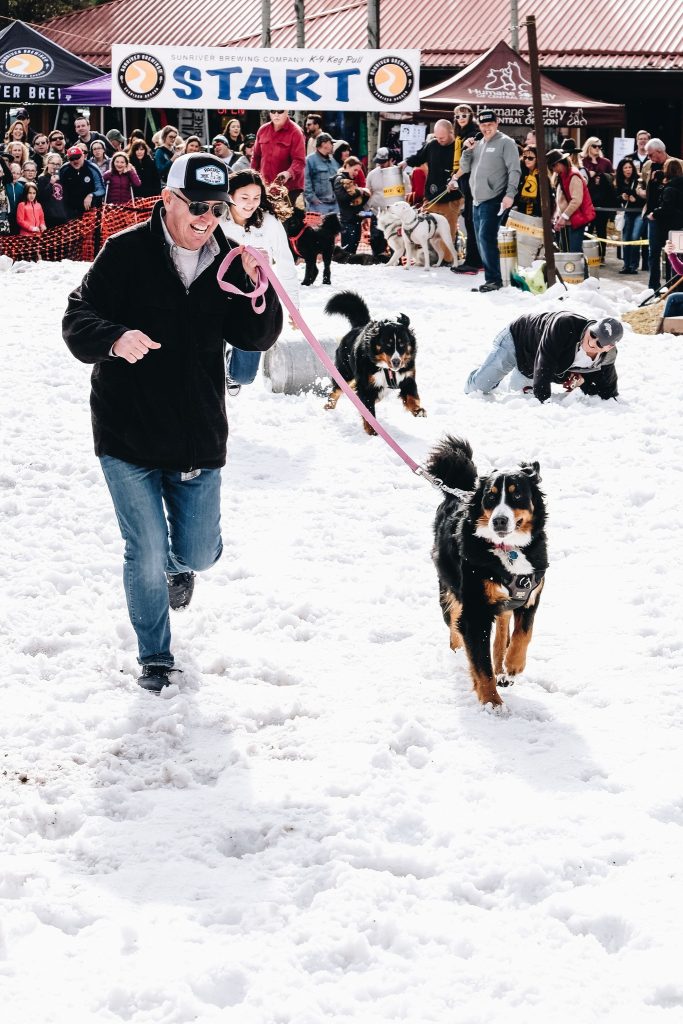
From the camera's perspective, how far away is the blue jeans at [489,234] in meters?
13.3

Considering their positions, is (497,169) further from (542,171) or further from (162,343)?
(162,343)

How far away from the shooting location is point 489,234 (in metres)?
13.5

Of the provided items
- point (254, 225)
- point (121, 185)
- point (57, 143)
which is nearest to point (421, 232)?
point (121, 185)

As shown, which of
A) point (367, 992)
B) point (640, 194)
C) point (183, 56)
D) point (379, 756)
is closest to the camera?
point (367, 992)

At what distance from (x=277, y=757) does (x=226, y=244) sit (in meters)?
1.69

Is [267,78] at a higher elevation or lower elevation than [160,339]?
higher

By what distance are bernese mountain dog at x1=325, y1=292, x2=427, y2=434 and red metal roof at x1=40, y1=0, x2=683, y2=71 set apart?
2098cm

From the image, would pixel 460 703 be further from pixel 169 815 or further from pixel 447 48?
pixel 447 48

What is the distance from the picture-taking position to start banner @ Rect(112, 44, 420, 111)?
1695 cm

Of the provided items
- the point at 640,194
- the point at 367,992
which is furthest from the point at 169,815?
the point at 640,194

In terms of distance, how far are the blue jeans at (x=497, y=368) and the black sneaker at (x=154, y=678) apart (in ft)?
16.9

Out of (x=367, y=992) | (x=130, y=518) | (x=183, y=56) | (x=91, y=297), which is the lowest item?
(x=367, y=992)

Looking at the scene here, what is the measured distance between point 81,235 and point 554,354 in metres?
9.56

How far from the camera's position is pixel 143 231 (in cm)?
382
